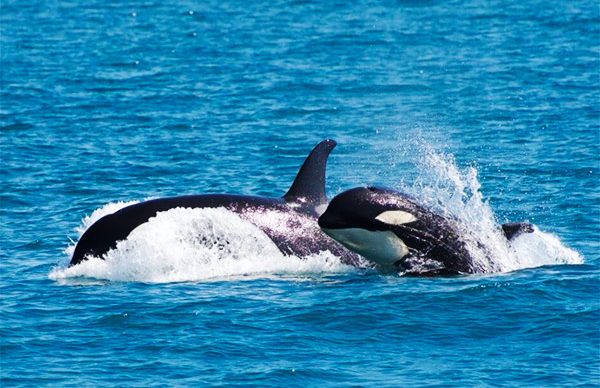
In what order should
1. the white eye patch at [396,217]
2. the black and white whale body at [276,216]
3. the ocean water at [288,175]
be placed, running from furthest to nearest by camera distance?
the black and white whale body at [276,216] < the white eye patch at [396,217] < the ocean water at [288,175]

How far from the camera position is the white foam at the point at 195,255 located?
76.9 feet

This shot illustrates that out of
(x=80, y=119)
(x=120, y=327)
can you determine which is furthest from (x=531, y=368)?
(x=80, y=119)

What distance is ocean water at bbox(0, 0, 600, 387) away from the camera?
19.4m

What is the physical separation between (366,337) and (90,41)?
119ft

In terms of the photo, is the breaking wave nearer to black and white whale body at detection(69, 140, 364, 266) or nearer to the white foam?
the white foam

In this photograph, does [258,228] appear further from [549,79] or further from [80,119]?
[549,79]

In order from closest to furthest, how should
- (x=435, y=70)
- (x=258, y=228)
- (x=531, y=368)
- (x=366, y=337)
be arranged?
(x=531, y=368), (x=366, y=337), (x=258, y=228), (x=435, y=70)

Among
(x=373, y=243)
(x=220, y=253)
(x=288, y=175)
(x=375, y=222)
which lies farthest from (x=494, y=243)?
(x=288, y=175)

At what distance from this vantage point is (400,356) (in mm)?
19141

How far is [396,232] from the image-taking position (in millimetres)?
22859

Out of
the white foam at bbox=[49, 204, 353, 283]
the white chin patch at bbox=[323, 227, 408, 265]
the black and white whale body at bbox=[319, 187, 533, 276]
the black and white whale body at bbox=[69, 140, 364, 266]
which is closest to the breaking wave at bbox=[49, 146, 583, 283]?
the white foam at bbox=[49, 204, 353, 283]

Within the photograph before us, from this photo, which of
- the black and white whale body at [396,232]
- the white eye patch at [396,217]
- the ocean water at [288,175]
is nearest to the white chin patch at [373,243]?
the black and white whale body at [396,232]

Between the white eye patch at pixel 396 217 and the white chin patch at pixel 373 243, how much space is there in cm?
19

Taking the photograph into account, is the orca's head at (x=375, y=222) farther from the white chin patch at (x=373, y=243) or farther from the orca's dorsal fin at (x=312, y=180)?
the orca's dorsal fin at (x=312, y=180)
